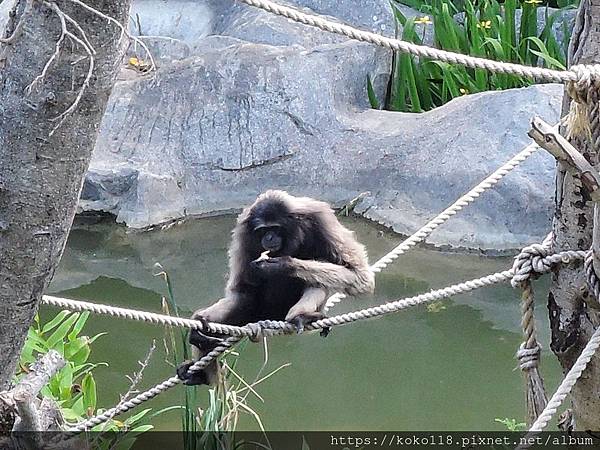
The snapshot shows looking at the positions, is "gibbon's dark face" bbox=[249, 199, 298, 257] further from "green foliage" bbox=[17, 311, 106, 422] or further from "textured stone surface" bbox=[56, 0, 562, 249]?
"textured stone surface" bbox=[56, 0, 562, 249]

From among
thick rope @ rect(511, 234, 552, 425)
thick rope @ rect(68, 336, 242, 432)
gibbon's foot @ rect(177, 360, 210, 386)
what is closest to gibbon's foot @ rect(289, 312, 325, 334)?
thick rope @ rect(68, 336, 242, 432)

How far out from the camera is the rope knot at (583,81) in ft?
7.02

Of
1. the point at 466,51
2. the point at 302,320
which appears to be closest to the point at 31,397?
Answer: the point at 302,320

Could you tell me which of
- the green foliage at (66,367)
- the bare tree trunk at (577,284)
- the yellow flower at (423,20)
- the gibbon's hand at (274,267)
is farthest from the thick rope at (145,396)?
the yellow flower at (423,20)

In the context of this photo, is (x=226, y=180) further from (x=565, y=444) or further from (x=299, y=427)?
(x=565, y=444)

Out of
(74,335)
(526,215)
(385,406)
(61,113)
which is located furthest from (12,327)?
(526,215)

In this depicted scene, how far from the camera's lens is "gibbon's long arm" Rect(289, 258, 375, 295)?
3197 mm

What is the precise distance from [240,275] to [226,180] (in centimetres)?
362

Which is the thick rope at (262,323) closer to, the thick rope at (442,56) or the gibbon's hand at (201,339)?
the gibbon's hand at (201,339)

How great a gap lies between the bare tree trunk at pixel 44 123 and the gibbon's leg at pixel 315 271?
134cm

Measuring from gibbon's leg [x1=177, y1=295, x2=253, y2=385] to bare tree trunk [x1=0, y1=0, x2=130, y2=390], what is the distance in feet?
3.64

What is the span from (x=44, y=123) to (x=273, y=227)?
5.42 ft

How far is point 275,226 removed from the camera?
3410 millimetres

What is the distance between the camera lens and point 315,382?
515cm
